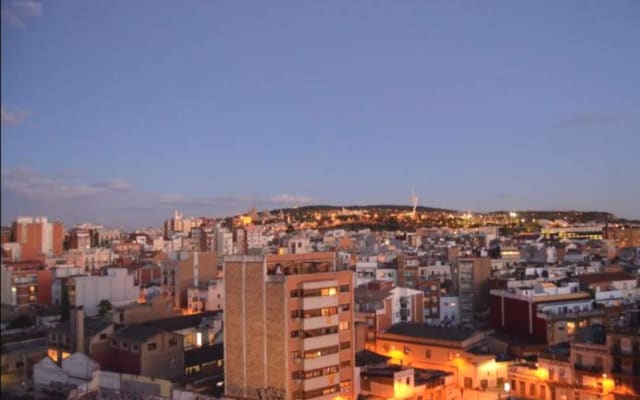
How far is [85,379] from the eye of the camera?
834 centimetres

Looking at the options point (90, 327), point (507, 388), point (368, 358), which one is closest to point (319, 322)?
point (368, 358)

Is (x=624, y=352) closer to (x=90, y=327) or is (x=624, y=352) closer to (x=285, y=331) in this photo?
(x=285, y=331)

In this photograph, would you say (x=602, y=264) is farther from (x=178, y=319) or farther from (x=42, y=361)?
(x=42, y=361)

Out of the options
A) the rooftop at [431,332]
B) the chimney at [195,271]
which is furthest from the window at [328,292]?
the chimney at [195,271]

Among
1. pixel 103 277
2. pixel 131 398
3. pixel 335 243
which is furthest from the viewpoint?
pixel 335 243

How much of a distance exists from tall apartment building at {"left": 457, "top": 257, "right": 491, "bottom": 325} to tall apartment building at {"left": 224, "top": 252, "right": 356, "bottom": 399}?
5687mm

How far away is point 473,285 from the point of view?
13016 mm

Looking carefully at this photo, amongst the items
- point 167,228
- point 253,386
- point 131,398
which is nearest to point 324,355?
point 253,386

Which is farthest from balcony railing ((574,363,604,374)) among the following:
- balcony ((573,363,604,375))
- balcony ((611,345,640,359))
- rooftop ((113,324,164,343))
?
rooftop ((113,324,164,343))

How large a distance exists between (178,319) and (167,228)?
14893 mm

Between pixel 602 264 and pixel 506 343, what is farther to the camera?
pixel 602 264

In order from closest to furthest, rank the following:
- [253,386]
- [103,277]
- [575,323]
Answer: [253,386] < [575,323] < [103,277]

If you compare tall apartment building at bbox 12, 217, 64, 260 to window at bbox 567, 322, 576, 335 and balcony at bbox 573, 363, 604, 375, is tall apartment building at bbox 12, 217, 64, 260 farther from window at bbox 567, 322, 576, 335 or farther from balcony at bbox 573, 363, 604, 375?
window at bbox 567, 322, 576, 335

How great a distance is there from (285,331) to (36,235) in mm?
2490
